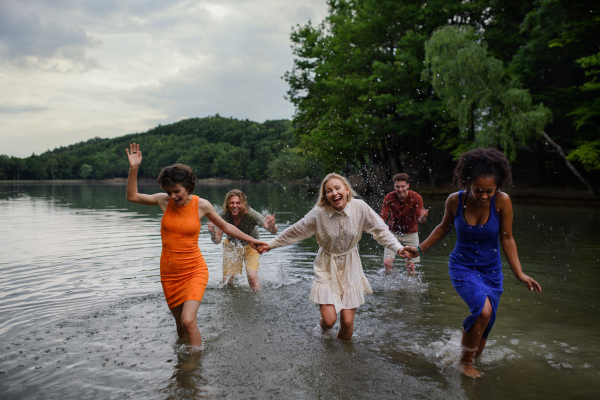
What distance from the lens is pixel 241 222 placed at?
7730mm

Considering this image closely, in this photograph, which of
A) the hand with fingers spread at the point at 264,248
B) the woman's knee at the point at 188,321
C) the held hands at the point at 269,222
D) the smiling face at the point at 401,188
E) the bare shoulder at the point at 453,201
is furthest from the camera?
the smiling face at the point at 401,188

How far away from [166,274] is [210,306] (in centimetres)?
223

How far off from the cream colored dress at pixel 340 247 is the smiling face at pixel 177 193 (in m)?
1.26

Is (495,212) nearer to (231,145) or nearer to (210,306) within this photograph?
(210,306)

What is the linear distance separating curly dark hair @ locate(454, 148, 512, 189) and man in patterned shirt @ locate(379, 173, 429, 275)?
12.5 feet

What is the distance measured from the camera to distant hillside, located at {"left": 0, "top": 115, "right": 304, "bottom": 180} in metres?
104

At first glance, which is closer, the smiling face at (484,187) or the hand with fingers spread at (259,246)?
the smiling face at (484,187)

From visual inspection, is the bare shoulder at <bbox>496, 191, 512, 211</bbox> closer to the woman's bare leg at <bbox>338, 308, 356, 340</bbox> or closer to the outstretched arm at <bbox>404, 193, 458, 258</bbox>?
the outstretched arm at <bbox>404, 193, 458, 258</bbox>

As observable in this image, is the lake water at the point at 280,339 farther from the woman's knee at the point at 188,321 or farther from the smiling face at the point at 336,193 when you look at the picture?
the smiling face at the point at 336,193

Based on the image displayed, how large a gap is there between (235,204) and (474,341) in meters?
4.40

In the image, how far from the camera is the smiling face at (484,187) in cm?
409

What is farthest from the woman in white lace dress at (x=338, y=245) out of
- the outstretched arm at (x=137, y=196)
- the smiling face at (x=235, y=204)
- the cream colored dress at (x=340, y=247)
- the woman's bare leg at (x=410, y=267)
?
the woman's bare leg at (x=410, y=267)

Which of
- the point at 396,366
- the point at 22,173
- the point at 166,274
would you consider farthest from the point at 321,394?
the point at 22,173

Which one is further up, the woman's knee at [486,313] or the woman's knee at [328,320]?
the woman's knee at [486,313]
